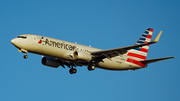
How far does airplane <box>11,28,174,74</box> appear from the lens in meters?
43.3

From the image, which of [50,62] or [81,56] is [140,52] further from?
[50,62]

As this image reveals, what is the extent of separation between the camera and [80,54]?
4484cm

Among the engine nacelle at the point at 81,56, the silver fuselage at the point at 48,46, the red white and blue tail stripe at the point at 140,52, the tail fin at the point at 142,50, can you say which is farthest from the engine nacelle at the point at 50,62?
the tail fin at the point at 142,50

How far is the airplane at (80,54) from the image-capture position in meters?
43.3

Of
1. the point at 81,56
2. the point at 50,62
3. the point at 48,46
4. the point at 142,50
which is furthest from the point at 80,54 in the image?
the point at 142,50

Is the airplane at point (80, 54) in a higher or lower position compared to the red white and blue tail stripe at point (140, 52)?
lower

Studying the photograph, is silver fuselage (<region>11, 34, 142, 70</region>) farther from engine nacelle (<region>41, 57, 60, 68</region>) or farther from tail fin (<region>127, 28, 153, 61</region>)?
tail fin (<region>127, 28, 153, 61</region>)

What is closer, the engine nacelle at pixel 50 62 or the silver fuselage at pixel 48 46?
the silver fuselage at pixel 48 46

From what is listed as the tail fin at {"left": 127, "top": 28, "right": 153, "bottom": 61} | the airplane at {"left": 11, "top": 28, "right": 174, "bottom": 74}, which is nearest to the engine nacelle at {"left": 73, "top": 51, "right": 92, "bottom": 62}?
the airplane at {"left": 11, "top": 28, "right": 174, "bottom": 74}

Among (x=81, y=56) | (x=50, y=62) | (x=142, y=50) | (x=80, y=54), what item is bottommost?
(x=81, y=56)

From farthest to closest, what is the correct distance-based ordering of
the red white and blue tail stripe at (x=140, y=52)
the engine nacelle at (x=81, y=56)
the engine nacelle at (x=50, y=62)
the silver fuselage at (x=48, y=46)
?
the red white and blue tail stripe at (x=140, y=52)
the engine nacelle at (x=50, y=62)
the engine nacelle at (x=81, y=56)
the silver fuselage at (x=48, y=46)

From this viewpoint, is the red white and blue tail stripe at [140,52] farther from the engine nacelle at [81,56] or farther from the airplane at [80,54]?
the engine nacelle at [81,56]

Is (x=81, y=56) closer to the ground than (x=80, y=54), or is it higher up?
closer to the ground

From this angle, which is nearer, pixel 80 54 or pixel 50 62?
pixel 80 54
